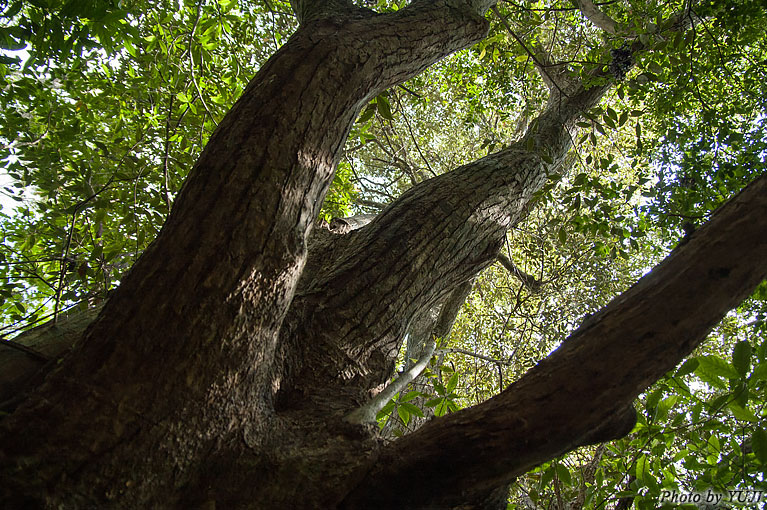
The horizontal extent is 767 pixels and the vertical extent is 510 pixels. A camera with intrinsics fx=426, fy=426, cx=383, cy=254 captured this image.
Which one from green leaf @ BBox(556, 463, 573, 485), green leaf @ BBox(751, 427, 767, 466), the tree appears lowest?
green leaf @ BBox(751, 427, 767, 466)

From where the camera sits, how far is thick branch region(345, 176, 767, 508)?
106 centimetres

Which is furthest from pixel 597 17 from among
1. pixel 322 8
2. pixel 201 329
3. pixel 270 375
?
pixel 201 329

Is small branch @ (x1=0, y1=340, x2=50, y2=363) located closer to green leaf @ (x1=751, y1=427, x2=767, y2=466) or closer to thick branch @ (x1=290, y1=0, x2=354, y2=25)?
thick branch @ (x1=290, y1=0, x2=354, y2=25)

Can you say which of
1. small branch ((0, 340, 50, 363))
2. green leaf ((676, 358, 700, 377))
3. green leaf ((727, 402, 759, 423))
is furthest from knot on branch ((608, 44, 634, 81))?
small branch ((0, 340, 50, 363))

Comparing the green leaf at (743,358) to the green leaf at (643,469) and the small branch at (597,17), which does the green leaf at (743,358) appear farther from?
the small branch at (597,17)

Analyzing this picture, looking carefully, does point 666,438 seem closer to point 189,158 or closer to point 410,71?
point 410,71

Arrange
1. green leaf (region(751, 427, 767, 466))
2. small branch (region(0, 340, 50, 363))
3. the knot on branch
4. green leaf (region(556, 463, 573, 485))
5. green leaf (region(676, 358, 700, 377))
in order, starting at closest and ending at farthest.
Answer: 1. small branch (region(0, 340, 50, 363))
2. green leaf (region(751, 427, 767, 466))
3. green leaf (region(676, 358, 700, 377))
4. green leaf (region(556, 463, 573, 485))
5. the knot on branch

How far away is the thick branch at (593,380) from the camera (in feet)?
3.46

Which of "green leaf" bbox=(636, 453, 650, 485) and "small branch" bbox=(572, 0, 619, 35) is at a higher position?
"small branch" bbox=(572, 0, 619, 35)

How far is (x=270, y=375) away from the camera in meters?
1.46

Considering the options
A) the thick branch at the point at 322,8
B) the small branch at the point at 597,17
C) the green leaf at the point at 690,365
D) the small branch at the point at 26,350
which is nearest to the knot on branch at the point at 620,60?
the small branch at the point at 597,17

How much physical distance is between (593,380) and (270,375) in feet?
3.26

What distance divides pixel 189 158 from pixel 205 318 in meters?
2.18

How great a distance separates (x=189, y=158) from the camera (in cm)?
296
